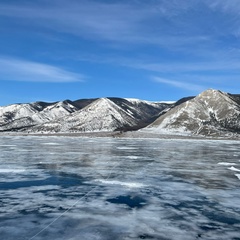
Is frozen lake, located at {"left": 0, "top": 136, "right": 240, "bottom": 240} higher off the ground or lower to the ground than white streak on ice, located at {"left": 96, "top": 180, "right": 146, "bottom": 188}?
lower

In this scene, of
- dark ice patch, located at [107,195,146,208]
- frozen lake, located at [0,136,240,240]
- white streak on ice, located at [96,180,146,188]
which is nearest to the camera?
frozen lake, located at [0,136,240,240]

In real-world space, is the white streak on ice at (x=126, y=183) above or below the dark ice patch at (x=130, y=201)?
above

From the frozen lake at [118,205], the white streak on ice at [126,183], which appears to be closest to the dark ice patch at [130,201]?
the frozen lake at [118,205]

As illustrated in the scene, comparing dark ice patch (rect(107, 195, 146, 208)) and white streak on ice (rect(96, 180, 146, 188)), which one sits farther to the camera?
white streak on ice (rect(96, 180, 146, 188))

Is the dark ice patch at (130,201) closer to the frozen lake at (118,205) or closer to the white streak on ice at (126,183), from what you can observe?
the frozen lake at (118,205)

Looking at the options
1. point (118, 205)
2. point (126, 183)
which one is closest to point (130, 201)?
point (118, 205)

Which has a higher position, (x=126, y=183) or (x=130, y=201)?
(x=126, y=183)

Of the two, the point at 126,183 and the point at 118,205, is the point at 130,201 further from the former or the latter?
the point at 126,183

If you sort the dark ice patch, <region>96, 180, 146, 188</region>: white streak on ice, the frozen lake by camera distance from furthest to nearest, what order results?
<region>96, 180, 146, 188</region>: white streak on ice
the dark ice patch
the frozen lake

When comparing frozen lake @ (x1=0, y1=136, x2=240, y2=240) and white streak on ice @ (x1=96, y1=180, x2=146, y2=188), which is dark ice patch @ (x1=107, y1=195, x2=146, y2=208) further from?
white streak on ice @ (x1=96, y1=180, x2=146, y2=188)

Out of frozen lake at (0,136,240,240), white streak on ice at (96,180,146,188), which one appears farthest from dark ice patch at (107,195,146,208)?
white streak on ice at (96,180,146,188)

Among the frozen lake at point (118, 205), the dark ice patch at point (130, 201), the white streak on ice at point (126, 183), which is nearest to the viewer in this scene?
the frozen lake at point (118, 205)

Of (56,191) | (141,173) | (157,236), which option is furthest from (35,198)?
(141,173)

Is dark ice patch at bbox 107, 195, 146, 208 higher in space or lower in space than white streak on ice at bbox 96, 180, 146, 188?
lower
